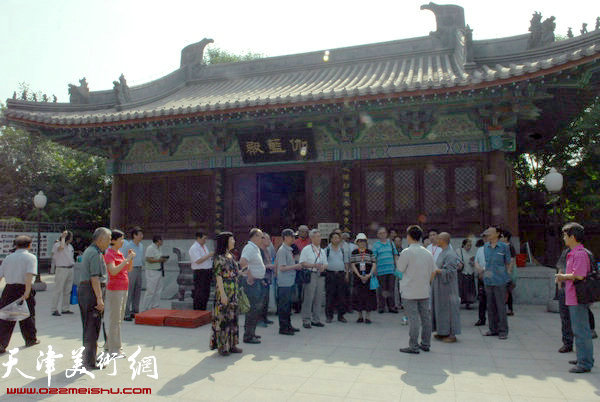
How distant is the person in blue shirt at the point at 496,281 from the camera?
6.30 meters

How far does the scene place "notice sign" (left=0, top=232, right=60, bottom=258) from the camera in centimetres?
1750

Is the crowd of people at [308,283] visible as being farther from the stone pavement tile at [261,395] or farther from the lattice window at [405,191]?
the stone pavement tile at [261,395]

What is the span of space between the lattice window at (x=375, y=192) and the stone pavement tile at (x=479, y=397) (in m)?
6.18

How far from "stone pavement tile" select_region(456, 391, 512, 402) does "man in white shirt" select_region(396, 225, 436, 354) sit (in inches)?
55.4

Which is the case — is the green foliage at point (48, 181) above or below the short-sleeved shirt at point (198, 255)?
above

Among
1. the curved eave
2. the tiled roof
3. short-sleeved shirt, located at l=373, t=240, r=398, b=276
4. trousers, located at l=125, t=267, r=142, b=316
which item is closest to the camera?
the curved eave

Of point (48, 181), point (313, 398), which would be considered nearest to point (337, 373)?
point (313, 398)

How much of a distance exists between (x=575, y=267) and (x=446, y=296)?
1.88 meters

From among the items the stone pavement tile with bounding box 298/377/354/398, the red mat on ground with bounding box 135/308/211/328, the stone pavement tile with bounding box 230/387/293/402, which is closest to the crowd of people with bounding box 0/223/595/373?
the red mat on ground with bounding box 135/308/211/328

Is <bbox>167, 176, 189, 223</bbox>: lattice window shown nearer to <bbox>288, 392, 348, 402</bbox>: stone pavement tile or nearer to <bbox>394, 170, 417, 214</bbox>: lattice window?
<bbox>394, 170, 417, 214</bbox>: lattice window

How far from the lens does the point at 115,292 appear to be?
515 cm

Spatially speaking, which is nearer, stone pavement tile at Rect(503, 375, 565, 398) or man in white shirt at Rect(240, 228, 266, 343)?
stone pavement tile at Rect(503, 375, 565, 398)

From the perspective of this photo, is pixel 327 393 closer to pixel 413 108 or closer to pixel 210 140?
pixel 413 108

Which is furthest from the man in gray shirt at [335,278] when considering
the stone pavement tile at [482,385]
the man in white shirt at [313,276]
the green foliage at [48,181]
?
the green foliage at [48,181]
